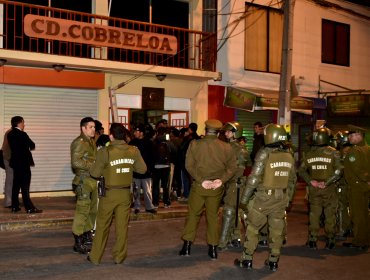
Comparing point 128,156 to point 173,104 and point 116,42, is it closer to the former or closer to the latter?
point 116,42

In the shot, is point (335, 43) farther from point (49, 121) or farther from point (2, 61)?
point (2, 61)

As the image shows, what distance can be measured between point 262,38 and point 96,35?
6.68m

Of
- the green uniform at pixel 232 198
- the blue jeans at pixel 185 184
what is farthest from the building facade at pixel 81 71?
the green uniform at pixel 232 198

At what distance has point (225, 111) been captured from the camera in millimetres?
17375

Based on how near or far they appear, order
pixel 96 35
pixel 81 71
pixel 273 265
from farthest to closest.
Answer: pixel 81 71, pixel 96 35, pixel 273 265

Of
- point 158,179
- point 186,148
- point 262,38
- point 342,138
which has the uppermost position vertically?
point 262,38

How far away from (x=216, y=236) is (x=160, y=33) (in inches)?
379

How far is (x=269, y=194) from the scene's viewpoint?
726 cm

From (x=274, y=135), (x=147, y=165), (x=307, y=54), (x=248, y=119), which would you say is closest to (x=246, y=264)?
(x=274, y=135)

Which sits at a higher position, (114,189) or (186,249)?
(114,189)

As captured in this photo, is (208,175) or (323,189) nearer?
(208,175)

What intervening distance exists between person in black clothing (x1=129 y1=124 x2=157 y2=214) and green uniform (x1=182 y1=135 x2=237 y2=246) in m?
3.57

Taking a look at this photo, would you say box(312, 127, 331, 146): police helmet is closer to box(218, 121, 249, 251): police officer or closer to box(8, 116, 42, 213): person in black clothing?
box(218, 121, 249, 251): police officer

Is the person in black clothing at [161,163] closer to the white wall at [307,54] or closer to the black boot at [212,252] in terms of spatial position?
the black boot at [212,252]
